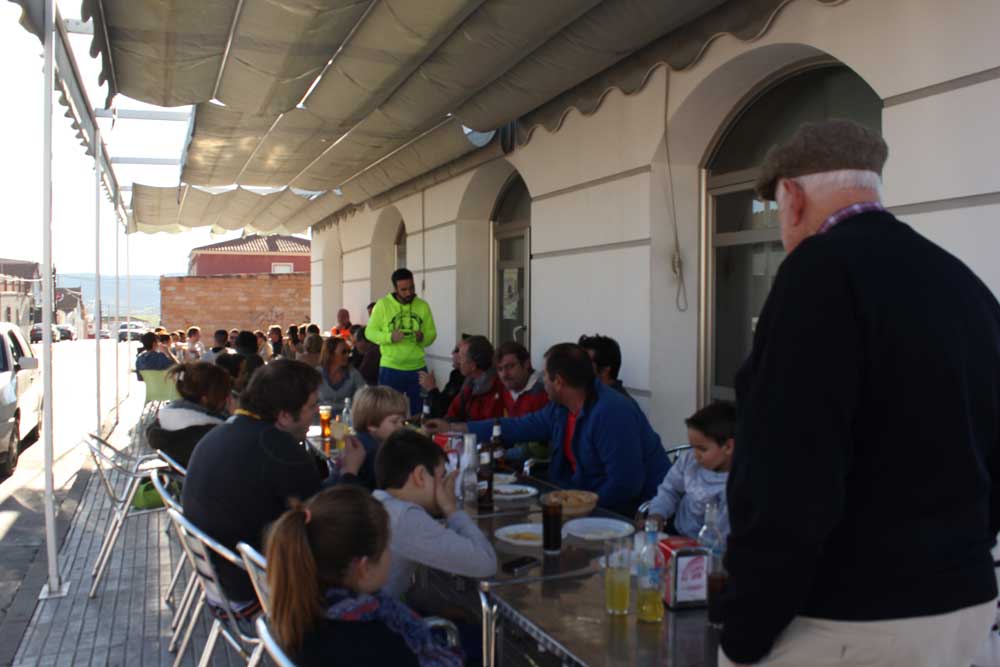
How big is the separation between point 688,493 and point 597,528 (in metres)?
0.49

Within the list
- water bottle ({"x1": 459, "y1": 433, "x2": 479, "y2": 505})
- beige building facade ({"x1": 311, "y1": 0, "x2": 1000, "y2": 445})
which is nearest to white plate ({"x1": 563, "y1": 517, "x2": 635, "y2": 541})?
water bottle ({"x1": 459, "y1": 433, "x2": 479, "y2": 505})

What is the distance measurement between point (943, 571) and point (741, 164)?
4.50 m

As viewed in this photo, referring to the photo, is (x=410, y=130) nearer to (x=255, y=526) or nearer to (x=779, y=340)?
(x=255, y=526)

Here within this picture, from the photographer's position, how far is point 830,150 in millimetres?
1492

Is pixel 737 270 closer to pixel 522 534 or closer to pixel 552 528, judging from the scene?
pixel 522 534

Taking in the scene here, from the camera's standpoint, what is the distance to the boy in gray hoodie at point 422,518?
8.32 ft

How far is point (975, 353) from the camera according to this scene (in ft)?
4.69

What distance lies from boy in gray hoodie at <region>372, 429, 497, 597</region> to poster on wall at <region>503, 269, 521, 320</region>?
609cm

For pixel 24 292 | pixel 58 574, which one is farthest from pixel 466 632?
pixel 24 292

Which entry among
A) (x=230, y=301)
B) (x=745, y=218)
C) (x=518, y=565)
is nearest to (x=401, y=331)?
(x=745, y=218)

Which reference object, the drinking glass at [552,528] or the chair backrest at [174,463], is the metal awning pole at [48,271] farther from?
the drinking glass at [552,528]

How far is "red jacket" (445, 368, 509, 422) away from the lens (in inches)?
248

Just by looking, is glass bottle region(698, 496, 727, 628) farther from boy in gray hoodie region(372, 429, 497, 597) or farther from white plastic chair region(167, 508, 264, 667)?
white plastic chair region(167, 508, 264, 667)

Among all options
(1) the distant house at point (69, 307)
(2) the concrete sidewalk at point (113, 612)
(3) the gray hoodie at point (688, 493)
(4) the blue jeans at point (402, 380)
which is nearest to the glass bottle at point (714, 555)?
(3) the gray hoodie at point (688, 493)
